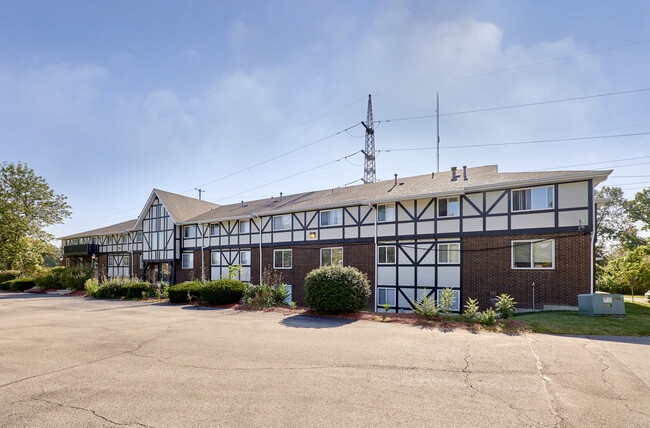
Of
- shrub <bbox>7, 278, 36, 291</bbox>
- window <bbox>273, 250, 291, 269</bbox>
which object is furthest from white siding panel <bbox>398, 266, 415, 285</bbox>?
shrub <bbox>7, 278, 36, 291</bbox>

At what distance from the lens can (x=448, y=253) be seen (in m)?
16.7

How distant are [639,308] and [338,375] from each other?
50.0 feet

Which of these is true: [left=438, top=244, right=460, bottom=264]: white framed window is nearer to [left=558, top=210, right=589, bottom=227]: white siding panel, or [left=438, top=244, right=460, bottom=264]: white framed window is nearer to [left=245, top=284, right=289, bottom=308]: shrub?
[left=558, top=210, right=589, bottom=227]: white siding panel

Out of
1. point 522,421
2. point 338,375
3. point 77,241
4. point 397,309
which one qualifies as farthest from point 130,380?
point 77,241

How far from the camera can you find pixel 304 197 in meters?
25.7

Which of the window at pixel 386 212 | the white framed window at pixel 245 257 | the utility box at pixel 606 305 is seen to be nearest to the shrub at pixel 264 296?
the window at pixel 386 212

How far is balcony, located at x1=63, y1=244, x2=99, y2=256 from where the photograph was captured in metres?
38.3

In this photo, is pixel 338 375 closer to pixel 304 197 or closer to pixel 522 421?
pixel 522 421

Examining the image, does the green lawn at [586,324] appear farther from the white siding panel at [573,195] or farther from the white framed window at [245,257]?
the white framed window at [245,257]

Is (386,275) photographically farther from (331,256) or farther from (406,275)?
(331,256)

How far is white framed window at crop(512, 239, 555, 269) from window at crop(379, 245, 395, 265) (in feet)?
18.3

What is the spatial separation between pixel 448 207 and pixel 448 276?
324cm

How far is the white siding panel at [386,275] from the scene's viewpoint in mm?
18188

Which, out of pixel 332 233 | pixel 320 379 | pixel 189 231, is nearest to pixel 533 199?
pixel 332 233
